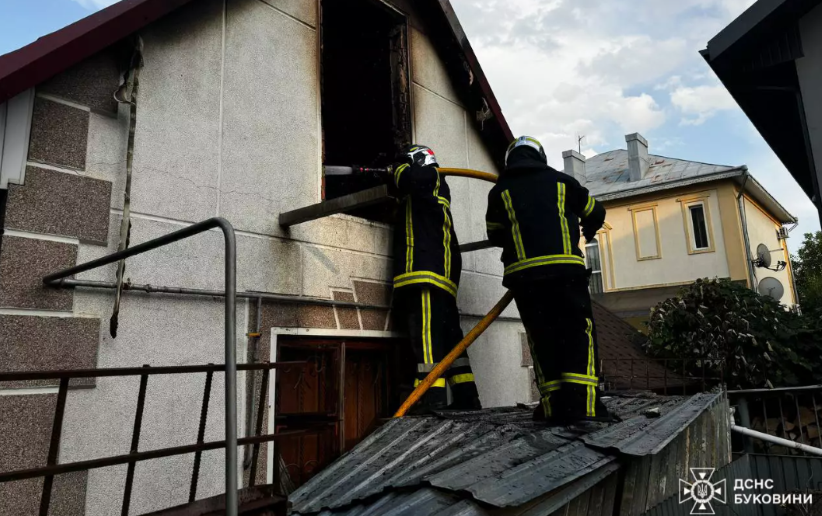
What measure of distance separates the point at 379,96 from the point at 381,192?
339cm

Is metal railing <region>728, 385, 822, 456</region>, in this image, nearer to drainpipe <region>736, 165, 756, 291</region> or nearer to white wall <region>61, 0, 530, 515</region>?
white wall <region>61, 0, 530, 515</region>

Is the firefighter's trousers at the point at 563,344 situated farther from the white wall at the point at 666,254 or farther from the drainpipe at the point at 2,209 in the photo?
the white wall at the point at 666,254

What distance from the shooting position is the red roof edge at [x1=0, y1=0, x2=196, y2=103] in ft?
9.50

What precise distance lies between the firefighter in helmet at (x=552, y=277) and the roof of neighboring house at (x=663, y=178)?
51.3 ft

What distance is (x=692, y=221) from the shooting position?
18.6 metres

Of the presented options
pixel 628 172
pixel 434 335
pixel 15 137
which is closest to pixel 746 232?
pixel 628 172

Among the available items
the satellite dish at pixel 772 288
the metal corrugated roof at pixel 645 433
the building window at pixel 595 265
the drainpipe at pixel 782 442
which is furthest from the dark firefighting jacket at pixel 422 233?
the building window at pixel 595 265

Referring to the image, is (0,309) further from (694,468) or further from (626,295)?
(626,295)

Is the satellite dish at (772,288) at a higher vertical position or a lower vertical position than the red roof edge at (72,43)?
lower

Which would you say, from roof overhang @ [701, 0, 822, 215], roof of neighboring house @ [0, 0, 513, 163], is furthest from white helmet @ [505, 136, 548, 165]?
roof of neighboring house @ [0, 0, 513, 163]

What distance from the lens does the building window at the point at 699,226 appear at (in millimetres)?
18359

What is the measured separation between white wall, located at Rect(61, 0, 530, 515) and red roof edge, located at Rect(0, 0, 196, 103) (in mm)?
244

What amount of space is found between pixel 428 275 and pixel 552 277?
3.76 ft

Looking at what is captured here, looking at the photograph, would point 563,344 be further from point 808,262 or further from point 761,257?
point 808,262
